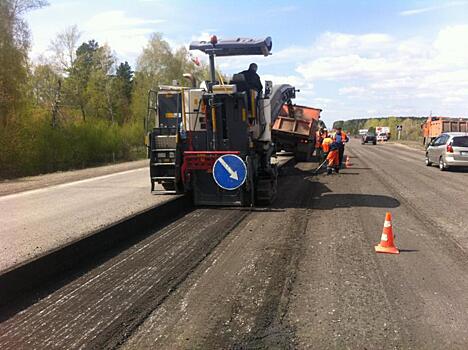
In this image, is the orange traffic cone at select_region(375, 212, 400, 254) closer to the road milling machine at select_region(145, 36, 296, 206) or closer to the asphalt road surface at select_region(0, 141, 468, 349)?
the asphalt road surface at select_region(0, 141, 468, 349)

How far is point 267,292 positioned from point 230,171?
4.88m

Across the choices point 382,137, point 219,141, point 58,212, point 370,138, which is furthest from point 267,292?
point 382,137

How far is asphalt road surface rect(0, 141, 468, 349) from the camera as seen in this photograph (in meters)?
3.98

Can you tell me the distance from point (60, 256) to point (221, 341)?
2.86 metres

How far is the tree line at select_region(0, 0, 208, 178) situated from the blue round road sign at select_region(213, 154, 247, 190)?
8.29 feet

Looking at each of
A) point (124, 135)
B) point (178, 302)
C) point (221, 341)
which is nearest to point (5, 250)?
point (178, 302)

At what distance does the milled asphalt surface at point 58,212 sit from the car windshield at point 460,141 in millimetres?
12755

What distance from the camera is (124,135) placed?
38.8 metres

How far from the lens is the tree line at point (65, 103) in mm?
23500

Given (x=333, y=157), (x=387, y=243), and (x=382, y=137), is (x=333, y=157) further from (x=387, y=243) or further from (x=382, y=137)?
(x=382, y=137)

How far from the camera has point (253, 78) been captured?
34.9ft

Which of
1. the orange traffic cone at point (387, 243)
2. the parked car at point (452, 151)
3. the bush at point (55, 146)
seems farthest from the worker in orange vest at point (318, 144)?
the orange traffic cone at point (387, 243)

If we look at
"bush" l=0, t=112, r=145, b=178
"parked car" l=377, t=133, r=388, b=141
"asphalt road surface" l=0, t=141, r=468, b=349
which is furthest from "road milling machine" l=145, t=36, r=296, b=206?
"parked car" l=377, t=133, r=388, b=141

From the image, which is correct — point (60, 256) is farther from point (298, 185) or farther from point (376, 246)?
point (298, 185)
